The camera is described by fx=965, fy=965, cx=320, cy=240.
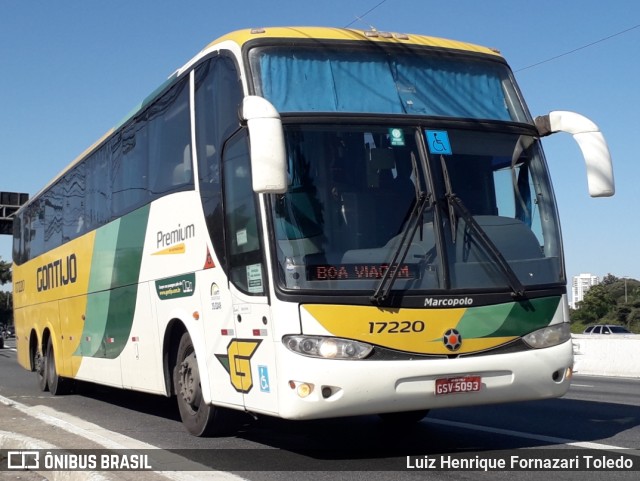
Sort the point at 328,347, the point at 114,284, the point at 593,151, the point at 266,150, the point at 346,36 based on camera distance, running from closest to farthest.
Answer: the point at 266,150
the point at 328,347
the point at 593,151
the point at 346,36
the point at 114,284

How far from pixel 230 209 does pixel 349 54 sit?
1.76 m

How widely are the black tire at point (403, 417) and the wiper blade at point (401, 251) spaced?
3.35m

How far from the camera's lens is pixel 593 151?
8.40 metres

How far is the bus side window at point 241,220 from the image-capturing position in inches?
313

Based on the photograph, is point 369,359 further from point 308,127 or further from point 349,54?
point 349,54

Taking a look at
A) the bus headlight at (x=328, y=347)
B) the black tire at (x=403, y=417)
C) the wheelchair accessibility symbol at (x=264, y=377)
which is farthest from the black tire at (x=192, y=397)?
the bus headlight at (x=328, y=347)

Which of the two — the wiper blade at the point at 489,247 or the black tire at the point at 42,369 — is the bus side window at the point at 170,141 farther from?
the black tire at the point at 42,369

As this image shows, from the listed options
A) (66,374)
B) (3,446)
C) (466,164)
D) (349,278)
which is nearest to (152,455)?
(3,446)

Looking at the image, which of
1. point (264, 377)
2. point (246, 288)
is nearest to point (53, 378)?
point (246, 288)

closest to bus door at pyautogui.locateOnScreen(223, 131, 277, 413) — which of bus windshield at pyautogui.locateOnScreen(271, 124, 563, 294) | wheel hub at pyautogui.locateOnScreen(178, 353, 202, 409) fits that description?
bus windshield at pyautogui.locateOnScreen(271, 124, 563, 294)

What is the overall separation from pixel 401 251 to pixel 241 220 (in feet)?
4.85

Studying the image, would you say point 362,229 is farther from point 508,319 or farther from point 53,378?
point 53,378

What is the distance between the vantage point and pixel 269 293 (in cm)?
764

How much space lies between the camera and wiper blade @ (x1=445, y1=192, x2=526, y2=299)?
795cm
